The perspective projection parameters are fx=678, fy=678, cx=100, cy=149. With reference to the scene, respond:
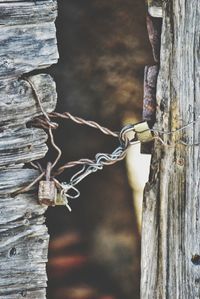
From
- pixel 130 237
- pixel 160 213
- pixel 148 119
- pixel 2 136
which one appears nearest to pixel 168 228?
pixel 160 213

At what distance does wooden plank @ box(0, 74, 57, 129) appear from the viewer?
1.91 meters

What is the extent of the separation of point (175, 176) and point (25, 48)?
1.92 feet

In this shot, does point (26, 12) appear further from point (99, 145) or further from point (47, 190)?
point (99, 145)

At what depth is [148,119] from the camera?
2.06m

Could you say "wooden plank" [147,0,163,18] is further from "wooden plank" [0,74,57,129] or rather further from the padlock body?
the padlock body

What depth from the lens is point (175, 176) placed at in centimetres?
204

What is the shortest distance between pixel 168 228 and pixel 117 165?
2.80ft

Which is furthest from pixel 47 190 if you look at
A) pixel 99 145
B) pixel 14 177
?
pixel 99 145

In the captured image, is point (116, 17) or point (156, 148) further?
point (116, 17)

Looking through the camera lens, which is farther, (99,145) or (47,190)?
(99,145)

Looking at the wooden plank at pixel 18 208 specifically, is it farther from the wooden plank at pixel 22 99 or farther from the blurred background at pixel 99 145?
the blurred background at pixel 99 145

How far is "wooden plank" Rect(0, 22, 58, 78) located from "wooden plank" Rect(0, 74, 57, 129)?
0.04 metres

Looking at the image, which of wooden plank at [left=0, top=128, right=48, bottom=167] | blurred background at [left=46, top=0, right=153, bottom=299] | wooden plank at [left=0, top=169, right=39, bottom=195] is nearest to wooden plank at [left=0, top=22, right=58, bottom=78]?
wooden plank at [left=0, top=128, right=48, bottom=167]

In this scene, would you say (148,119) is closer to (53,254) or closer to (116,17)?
(116,17)
